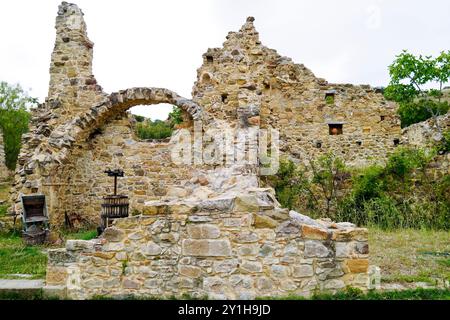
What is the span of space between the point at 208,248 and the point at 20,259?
13.6ft

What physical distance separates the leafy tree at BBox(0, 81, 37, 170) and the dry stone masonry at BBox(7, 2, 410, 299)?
61.3ft

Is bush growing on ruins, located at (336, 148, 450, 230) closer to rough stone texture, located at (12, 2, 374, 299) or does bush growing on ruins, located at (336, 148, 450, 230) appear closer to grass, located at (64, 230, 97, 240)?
rough stone texture, located at (12, 2, 374, 299)

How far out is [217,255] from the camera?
15.4 ft

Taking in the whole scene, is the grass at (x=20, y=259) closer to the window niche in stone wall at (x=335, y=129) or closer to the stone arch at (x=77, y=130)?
the stone arch at (x=77, y=130)

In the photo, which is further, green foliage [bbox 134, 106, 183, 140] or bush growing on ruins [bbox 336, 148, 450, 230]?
green foliage [bbox 134, 106, 183, 140]

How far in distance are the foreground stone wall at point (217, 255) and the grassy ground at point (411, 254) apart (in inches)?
42.7

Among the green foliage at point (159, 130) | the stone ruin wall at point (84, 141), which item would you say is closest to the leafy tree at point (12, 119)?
the green foliage at point (159, 130)

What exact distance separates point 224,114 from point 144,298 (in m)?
7.21

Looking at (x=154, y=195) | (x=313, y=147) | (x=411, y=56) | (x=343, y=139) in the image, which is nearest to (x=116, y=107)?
(x=154, y=195)

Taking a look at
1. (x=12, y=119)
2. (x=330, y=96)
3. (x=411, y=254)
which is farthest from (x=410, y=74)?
(x=12, y=119)

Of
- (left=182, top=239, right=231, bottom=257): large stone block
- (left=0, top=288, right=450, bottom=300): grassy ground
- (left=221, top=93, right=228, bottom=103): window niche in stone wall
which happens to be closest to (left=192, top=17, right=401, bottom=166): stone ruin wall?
(left=221, top=93, right=228, bottom=103): window niche in stone wall

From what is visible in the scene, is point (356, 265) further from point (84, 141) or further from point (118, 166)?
point (84, 141)

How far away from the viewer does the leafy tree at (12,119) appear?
28.1m

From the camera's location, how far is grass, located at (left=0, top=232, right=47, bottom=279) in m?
6.17
